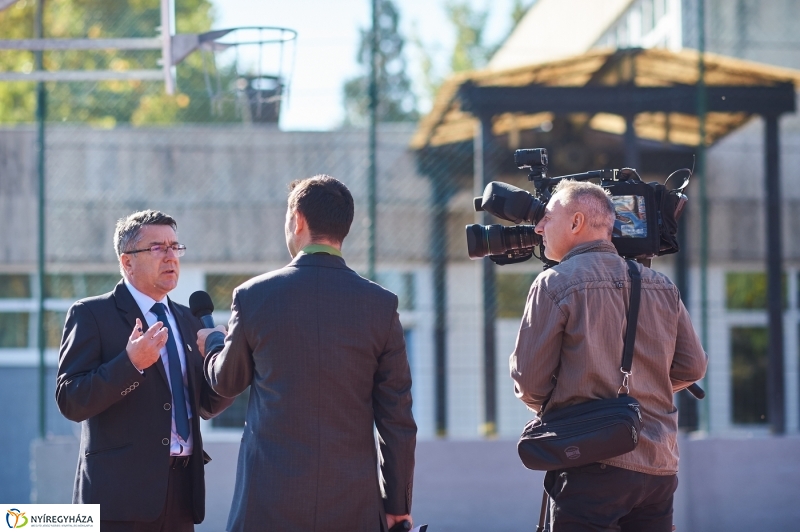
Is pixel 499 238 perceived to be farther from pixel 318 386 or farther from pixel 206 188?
pixel 206 188

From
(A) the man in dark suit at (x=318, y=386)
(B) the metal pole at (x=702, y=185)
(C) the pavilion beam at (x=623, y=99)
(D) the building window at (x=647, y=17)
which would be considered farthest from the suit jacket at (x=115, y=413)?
(D) the building window at (x=647, y=17)

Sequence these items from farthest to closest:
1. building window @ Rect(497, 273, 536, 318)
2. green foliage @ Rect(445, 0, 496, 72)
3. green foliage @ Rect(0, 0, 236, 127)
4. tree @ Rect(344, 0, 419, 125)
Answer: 1. green foliage @ Rect(445, 0, 496, 72)
2. building window @ Rect(497, 273, 536, 318)
3. green foliage @ Rect(0, 0, 236, 127)
4. tree @ Rect(344, 0, 419, 125)

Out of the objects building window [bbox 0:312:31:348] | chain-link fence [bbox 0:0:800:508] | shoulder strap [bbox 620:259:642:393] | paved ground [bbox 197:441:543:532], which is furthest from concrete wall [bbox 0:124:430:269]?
shoulder strap [bbox 620:259:642:393]

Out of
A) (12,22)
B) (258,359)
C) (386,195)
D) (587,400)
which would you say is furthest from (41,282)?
(12,22)

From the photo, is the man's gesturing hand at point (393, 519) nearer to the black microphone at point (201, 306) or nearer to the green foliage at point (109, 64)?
the black microphone at point (201, 306)

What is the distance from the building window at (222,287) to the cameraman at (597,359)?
6.09 m

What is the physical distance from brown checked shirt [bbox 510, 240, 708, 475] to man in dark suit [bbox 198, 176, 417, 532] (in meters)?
0.46

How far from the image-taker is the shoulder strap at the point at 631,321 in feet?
10.4

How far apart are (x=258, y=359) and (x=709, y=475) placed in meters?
4.72

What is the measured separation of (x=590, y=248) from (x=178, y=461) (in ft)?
5.73

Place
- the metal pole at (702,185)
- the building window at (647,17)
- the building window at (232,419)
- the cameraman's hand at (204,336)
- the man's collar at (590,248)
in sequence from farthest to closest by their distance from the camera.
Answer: the building window at (647,17) < the building window at (232,419) < the metal pole at (702,185) < the cameraman's hand at (204,336) < the man's collar at (590,248)

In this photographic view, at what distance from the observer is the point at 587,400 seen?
10.5ft

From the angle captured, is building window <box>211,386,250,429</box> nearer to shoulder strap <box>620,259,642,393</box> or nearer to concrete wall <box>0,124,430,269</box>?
concrete wall <box>0,124,430,269</box>

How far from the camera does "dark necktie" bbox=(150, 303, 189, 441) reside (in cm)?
361
